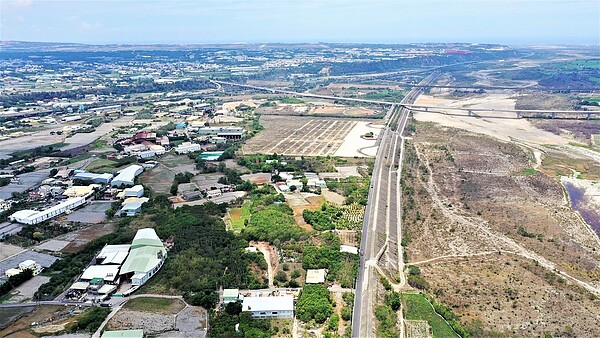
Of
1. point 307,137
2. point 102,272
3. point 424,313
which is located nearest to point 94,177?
point 102,272

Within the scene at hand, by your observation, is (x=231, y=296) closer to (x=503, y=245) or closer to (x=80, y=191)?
(x=503, y=245)

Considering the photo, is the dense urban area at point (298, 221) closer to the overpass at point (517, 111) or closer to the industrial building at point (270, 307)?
the industrial building at point (270, 307)

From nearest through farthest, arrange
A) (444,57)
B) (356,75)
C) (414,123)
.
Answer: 1. (414,123)
2. (356,75)
3. (444,57)

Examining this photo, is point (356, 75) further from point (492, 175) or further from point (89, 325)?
point (89, 325)

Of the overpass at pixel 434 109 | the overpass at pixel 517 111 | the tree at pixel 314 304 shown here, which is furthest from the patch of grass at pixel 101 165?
the overpass at pixel 517 111

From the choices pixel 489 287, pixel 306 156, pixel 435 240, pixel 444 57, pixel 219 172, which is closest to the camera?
pixel 489 287

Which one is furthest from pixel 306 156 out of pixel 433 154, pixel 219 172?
pixel 433 154

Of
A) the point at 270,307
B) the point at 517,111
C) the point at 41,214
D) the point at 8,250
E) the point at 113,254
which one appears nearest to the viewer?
the point at 270,307

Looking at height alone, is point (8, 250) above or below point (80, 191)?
below
